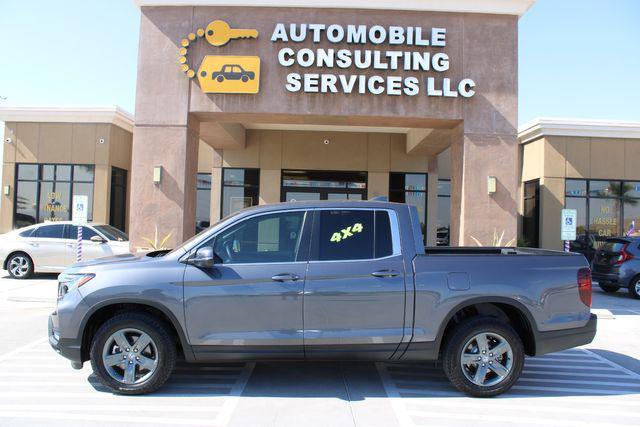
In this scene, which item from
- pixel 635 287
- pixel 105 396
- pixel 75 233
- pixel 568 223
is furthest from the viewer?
pixel 75 233

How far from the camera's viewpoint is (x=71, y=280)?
199 inches

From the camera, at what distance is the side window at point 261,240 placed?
4.98 metres

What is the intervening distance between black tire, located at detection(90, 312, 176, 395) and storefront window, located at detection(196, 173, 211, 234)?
13.3m

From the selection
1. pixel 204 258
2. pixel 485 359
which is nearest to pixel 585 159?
pixel 485 359

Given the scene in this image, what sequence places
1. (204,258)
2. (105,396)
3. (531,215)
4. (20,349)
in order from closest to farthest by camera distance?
(204,258)
(105,396)
(20,349)
(531,215)

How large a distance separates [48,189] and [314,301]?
1742cm

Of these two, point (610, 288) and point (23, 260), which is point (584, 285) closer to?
point (610, 288)

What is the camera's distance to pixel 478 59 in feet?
36.6

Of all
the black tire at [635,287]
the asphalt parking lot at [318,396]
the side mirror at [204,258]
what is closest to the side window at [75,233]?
the asphalt parking lot at [318,396]

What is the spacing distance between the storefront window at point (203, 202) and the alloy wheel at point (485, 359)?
46.6ft

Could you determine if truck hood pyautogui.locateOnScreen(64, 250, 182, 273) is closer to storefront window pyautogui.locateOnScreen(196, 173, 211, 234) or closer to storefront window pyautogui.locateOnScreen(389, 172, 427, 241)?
storefront window pyautogui.locateOnScreen(196, 173, 211, 234)

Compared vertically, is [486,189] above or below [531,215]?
above

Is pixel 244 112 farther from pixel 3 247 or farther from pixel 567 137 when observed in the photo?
pixel 567 137

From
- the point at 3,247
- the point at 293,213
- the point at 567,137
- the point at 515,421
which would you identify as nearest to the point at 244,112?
the point at 293,213
